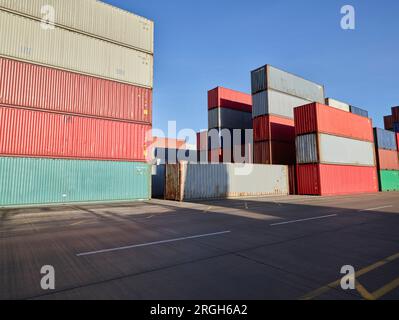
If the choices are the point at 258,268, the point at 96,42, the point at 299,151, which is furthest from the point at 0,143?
the point at 299,151

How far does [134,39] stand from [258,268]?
79.7 feet

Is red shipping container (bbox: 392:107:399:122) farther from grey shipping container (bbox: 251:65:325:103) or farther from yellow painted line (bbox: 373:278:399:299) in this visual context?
yellow painted line (bbox: 373:278:399:299)

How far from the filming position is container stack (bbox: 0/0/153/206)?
57.5ft

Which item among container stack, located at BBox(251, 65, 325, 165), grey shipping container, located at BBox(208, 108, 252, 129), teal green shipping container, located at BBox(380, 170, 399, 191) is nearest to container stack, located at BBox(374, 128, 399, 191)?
teal green shipping container, located at BBox(380, 170, 399, 191)

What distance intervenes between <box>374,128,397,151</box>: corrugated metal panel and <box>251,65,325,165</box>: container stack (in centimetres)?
1482

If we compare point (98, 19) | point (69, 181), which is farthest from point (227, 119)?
point (69, 181)

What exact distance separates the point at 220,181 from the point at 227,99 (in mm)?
17730

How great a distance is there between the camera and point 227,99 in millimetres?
38000

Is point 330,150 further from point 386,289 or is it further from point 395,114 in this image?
point 395,114

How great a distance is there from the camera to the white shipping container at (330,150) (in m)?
27.0

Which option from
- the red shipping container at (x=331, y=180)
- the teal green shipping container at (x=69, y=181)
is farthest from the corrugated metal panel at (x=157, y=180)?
the red shipping container at (x=331, y=180)

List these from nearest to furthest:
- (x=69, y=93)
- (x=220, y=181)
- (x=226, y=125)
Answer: (x=69, y=93)
(x=220, y=181)
(x=226, y=125)

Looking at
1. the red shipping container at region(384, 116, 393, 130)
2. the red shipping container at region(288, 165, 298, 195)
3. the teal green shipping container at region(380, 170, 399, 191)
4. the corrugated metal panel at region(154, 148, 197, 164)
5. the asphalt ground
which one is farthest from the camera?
the corrugated metal panel at region(154, 148, 197, 164)

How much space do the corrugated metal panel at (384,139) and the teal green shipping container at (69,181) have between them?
3586cm
